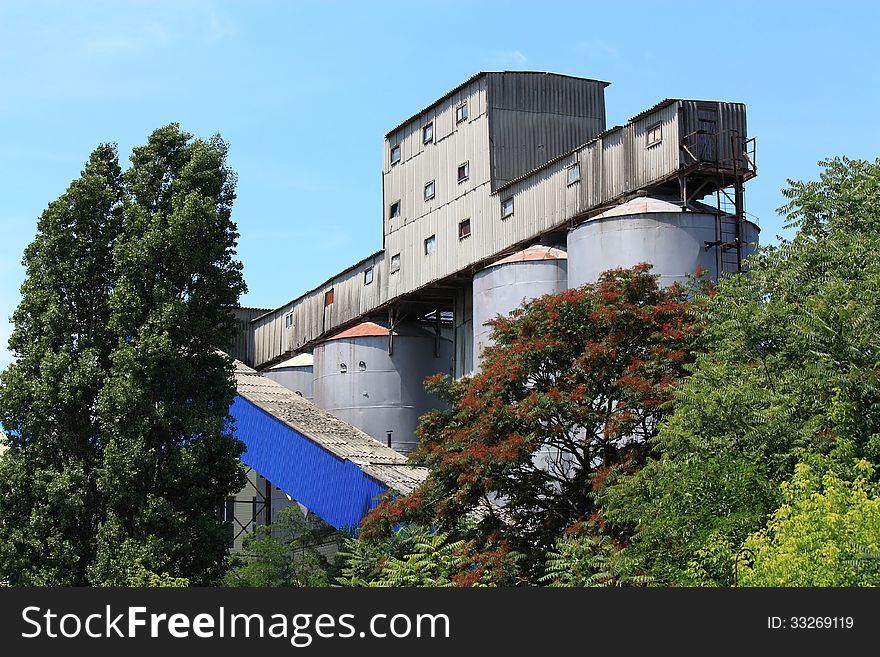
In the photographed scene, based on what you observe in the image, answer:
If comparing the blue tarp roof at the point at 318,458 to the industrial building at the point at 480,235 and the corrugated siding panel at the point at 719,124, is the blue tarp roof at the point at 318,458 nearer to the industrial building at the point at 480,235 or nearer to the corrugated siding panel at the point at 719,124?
the industrial building at the point at 480,235

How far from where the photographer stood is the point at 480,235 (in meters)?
48.2

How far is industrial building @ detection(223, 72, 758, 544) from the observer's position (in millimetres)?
39812

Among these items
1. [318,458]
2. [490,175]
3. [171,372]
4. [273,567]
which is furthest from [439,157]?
[171,372]

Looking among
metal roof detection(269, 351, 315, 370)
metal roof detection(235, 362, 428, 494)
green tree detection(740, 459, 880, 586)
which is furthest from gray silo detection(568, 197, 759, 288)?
metal roof detection(269, 351, 315, 370)

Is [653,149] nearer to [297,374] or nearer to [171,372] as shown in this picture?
[171,372]

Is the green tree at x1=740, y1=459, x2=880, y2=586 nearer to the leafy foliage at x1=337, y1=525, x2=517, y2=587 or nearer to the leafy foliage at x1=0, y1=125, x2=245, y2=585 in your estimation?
the leafy foliage at x1=337, y1=525, x2=517, y2=587

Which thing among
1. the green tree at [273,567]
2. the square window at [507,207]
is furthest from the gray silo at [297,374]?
the square window at [507,207]

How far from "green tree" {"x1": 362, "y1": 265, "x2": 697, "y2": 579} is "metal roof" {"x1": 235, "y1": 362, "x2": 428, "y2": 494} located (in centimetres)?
591

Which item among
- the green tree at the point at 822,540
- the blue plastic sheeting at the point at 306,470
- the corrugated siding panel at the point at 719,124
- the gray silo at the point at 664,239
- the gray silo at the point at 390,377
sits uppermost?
the corrugated siding panel at the point at 719,124

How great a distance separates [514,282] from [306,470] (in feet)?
A: 30.7

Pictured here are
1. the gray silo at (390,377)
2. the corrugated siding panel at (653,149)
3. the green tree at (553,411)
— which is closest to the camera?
the green tree at (553,411)

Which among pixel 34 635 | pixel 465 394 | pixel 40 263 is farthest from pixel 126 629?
pixel 40 263

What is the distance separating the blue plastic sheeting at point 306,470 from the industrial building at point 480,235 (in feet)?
0.29

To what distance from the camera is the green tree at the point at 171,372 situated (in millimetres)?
34344
